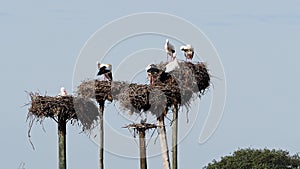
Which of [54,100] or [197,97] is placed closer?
[54,100]

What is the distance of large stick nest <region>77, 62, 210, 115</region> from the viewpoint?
88.0 ft

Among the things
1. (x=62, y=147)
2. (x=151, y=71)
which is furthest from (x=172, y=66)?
(x=62, y=147)

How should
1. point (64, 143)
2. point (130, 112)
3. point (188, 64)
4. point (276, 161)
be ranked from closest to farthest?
point (64, 143)
point (130, 112)
point (188, 64)
point (276, 161)

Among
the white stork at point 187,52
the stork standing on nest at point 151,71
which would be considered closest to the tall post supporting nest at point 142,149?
the stork standing on nest at point 151,71

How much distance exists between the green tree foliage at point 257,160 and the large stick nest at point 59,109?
36402mm

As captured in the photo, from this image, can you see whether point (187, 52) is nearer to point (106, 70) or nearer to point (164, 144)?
point (106, 70)

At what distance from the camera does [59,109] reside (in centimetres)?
2569

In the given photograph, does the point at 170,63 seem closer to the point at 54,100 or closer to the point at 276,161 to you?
the point at 54,100

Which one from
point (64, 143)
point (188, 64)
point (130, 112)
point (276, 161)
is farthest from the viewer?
point (276, 161)

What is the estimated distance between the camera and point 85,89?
1080 inches

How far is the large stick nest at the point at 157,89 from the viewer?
26.8m

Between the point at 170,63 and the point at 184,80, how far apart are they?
2.54ft

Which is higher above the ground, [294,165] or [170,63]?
[294,165]

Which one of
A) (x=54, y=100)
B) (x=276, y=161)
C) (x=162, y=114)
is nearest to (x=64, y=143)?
(x=54, y=100)
